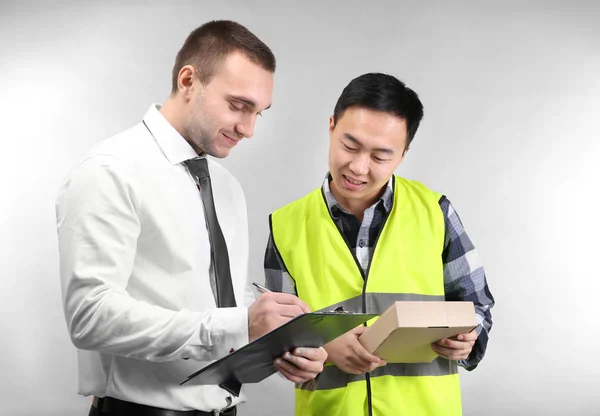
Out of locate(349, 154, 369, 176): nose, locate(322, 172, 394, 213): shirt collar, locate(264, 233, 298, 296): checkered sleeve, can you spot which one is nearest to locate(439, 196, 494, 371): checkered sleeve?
locate(322, 172, 394, 213): shirt collar

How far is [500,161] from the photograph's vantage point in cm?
395

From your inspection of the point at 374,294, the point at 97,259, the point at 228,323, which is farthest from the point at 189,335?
the point at 374,294

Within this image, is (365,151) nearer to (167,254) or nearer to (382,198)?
(382,198)

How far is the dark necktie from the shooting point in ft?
5.90

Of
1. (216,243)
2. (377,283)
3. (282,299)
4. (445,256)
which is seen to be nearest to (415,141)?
(445,256)

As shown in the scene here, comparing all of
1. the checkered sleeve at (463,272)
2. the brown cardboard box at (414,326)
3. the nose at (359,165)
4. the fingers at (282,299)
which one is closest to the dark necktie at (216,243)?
the fingers at (282,299)

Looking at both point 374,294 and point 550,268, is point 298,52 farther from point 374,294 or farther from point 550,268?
point 374,294

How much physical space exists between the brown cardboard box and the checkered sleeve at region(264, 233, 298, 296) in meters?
0.35

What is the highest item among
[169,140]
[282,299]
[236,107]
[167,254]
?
[236,107]

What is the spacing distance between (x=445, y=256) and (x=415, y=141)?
5.45 feet

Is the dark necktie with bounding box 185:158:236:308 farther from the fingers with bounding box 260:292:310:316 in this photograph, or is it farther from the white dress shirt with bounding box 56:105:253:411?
the fingers with bounding box 260:292:310:316

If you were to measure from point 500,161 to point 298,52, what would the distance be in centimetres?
123

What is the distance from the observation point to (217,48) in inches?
74.1

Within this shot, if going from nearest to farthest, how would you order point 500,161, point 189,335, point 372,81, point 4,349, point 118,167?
point 189,335, point 118,167, point 372,81, point 4,349, point 500,161
